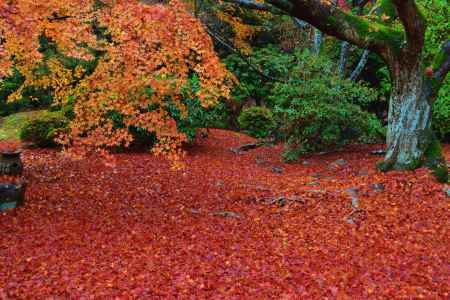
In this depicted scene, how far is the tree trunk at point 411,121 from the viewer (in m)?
7.68

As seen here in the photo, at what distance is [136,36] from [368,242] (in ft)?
14.2

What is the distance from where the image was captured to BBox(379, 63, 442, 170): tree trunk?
768 centimetres

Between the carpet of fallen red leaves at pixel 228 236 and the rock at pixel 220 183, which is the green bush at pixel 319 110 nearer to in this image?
the carpet of fallen red leaves at pixel 228 236

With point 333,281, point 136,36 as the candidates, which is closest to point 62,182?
point 136,36

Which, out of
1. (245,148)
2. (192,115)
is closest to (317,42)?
(245,148)

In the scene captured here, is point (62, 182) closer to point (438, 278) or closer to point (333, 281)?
point (333, 281)

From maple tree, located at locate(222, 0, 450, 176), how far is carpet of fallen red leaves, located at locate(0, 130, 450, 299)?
46 cm

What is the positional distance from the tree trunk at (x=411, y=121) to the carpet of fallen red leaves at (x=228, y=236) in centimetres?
35

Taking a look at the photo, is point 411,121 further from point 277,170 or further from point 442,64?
point 277,170

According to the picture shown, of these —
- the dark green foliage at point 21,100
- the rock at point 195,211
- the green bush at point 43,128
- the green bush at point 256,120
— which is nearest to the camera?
the rock at point 195,211

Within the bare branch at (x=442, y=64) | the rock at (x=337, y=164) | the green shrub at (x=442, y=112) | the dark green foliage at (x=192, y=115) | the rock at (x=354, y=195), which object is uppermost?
the bare branch at (x=442, y=64)

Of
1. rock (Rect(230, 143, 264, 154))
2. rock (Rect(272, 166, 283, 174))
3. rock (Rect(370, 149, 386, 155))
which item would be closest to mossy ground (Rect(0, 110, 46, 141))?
rock (Rect(230, 143, 264, 154))

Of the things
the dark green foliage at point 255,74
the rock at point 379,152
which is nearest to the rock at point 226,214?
the rock at point 379,152

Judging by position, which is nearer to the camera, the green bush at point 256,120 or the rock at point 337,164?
the rock at point 337,164
